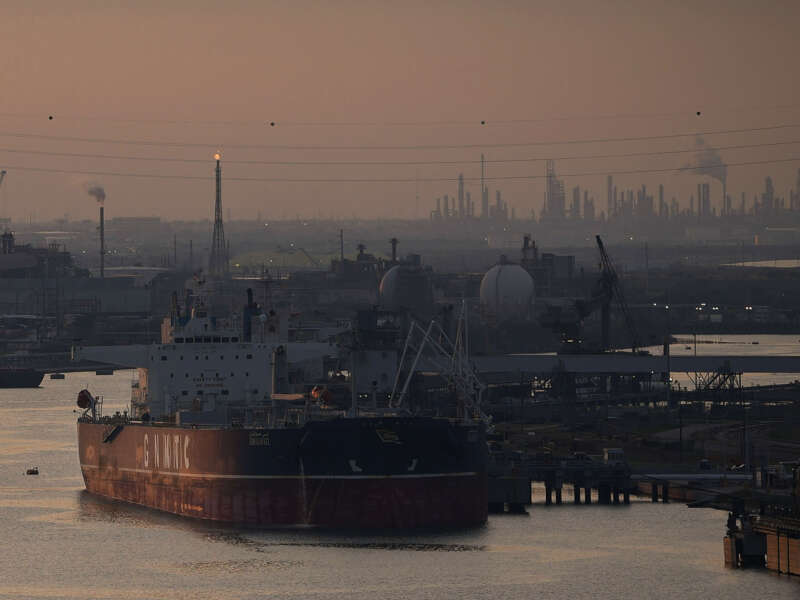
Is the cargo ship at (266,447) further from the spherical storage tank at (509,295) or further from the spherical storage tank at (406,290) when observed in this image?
the spherical storage tank at (509,295)

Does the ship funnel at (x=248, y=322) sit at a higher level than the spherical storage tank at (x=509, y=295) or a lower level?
lower

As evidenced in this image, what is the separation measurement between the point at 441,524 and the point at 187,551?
7.28 m

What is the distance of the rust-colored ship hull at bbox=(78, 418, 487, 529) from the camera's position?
2217 inches

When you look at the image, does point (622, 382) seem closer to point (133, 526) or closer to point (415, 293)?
point (133, 526)

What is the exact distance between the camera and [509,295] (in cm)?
18375

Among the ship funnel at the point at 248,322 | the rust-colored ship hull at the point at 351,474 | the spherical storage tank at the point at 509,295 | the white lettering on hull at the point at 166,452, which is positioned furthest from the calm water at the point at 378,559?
the spherical storage tank at the point at 509,295

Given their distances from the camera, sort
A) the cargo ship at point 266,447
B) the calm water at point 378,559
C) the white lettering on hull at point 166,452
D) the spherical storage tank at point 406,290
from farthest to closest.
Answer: the spherical storage tank at point 406,290 → the white lettering on hull at point 166,452 → the cargo ship at point 266,447 → the calm water at point 378,559

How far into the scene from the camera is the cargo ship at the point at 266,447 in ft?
185

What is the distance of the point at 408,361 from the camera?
3851 inches

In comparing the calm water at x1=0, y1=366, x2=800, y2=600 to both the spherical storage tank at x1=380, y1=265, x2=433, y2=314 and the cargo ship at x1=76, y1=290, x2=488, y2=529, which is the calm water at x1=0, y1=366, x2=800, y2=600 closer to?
the cargo ship at x1=76, y1=290, x2=488, y2=529

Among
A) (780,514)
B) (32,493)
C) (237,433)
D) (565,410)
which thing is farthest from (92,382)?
(780,514)

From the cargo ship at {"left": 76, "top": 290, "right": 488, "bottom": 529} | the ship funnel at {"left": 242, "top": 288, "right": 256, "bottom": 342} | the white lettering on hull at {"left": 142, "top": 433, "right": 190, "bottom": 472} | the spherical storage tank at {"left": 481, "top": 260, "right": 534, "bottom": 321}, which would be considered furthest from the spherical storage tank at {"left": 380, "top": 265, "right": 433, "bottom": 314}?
the white lettering on hull at {"left": 142, "top": 433, "right": 190, "bottom": 472}

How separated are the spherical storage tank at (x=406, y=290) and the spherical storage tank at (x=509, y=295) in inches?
227

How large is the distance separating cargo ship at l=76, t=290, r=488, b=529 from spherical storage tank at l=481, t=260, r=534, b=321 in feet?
377
